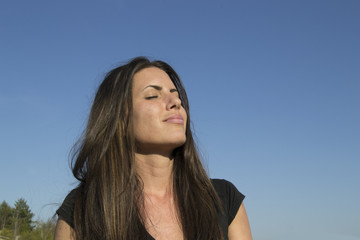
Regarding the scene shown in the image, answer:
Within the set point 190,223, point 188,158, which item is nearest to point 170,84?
point 188,158

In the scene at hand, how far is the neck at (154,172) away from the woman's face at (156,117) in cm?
10

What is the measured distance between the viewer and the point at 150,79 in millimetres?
4676

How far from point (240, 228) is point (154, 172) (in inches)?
49.2

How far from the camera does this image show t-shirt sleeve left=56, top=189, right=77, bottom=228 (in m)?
4.27

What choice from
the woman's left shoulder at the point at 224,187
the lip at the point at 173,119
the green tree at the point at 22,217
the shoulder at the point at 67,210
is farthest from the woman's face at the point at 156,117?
the green tree at the point at 22,217

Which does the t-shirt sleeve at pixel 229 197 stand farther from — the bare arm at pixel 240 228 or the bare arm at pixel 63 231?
the bare arm at pixel 63 231

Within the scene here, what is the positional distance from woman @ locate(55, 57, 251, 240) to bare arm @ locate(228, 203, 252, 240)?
0.5 inches

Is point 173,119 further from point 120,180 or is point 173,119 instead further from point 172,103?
point 120,180

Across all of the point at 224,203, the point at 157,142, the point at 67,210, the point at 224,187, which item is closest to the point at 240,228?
the point at 224,203

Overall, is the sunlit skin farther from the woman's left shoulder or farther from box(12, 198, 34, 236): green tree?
box(12, 198, 34, 236): green tree

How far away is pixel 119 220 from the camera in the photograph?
4.14 metres

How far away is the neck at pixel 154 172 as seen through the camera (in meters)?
4.51

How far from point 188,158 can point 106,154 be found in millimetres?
1038

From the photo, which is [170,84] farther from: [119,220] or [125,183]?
[119,220]
